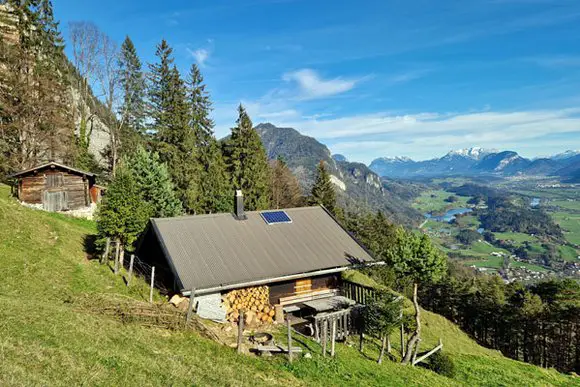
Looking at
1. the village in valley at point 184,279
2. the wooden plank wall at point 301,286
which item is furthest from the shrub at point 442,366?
the wooden plank wall at point 301,286

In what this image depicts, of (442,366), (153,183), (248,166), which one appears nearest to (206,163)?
(248,166)

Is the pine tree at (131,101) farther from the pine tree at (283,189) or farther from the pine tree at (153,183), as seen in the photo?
the pine tree at (283,189)

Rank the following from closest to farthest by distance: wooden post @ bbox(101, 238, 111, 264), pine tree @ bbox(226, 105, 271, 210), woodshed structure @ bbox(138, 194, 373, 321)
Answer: woodshed structure @ bbox(138, 194, 373, 321), wooden post @ bbox(101, 238, 111, 264), pine tree @ bbox(226, 105, 271, 210)

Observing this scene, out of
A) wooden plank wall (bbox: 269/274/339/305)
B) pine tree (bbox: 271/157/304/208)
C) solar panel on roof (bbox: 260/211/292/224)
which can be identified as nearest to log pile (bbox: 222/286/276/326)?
wooden plank wall (bbox: 269/274/339/305)

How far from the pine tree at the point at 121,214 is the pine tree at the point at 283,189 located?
3743 centimetres

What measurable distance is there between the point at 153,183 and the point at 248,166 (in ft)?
60.4

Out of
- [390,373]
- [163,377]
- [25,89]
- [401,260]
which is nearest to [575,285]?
[401,260]

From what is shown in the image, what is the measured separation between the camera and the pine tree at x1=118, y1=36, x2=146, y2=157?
157 feet

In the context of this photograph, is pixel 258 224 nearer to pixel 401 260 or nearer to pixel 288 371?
pixel 401 260

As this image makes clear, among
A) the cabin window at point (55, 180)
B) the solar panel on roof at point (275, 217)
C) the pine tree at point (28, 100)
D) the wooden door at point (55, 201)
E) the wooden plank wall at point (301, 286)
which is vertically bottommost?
the wooden plank wall at point (301, 286)

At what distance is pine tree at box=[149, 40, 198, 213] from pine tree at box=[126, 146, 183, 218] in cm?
725

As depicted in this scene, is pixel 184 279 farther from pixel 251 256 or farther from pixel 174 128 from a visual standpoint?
pixel 174 128

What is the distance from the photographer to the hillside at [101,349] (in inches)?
354

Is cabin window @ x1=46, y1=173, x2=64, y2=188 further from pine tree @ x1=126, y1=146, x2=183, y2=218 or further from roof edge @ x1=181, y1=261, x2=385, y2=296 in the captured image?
roof edge @ x1=181, y1=261, x2=385, y2=296
